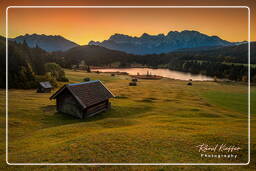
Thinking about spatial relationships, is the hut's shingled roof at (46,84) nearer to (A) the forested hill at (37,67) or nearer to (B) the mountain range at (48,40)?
(A) the forested hill at (37,67)

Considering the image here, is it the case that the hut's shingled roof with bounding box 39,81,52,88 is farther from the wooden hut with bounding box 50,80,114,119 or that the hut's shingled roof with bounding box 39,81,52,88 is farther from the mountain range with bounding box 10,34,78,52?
the mountain range with bounding box 10,34,78,52

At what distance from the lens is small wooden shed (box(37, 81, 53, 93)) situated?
18.5 meters

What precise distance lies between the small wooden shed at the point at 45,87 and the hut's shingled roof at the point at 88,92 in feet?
4.22

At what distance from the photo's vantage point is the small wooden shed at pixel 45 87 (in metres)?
18.5

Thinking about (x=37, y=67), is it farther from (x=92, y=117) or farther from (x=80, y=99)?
(x=92, y=117)

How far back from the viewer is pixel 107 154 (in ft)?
25.6

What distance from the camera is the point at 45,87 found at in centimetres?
1888

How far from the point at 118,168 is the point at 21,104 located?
17.2 meters

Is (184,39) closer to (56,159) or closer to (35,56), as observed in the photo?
(56,159)

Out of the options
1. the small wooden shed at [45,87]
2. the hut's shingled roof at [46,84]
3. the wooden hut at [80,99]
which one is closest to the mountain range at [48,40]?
the wooden hut at [80,99]

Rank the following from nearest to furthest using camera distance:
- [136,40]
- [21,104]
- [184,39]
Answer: [184,39] < [136,40] < [21,104]

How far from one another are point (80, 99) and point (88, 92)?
1568 mm

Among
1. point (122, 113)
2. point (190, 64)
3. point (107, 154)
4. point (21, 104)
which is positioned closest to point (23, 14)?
point (107, 154)

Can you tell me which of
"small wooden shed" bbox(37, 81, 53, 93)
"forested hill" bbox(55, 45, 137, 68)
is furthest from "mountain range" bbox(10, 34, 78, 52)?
"small wooden shed" bbox(37, 81, 53, 93)
